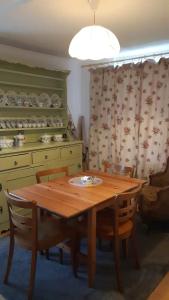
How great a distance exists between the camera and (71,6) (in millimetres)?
2109

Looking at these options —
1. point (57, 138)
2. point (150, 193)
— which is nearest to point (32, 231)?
point (150, 193)

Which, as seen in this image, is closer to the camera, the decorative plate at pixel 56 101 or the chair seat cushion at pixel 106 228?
the chair seat cushion at pixel 106 228

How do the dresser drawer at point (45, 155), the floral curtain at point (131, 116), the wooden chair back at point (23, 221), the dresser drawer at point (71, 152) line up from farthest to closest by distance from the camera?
the dresser drawer at point (71, 152)
the floral curtain at point (131, 116)
the dresser drawer at point (45, 155)
the wooden chair back at point (23, 221)

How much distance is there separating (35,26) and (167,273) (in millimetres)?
2718

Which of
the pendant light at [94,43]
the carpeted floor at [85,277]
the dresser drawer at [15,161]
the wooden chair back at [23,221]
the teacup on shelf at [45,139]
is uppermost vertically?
the pendant light at [94,43]

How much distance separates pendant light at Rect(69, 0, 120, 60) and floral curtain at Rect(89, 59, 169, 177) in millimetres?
1677

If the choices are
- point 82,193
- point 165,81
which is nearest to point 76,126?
point 165,81

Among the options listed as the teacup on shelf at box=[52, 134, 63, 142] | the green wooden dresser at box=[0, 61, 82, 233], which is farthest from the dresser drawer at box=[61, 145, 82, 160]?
the teacup on shelf at box=[52, 134, 63, 142]

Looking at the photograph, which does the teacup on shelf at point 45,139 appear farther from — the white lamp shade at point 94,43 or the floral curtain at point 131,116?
the white lamp shade at point 94,43

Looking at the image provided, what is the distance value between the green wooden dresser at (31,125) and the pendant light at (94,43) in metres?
1.52

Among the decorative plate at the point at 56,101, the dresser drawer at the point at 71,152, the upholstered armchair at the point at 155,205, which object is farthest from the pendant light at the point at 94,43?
the decorative plate at the point at 56,101

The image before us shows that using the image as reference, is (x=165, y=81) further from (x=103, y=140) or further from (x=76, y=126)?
(x=76, y=126)

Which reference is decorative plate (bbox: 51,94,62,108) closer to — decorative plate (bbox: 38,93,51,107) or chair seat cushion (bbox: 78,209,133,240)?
decorative plate (bbox: 38,93,51,107)

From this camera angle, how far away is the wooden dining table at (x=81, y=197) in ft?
5.93
